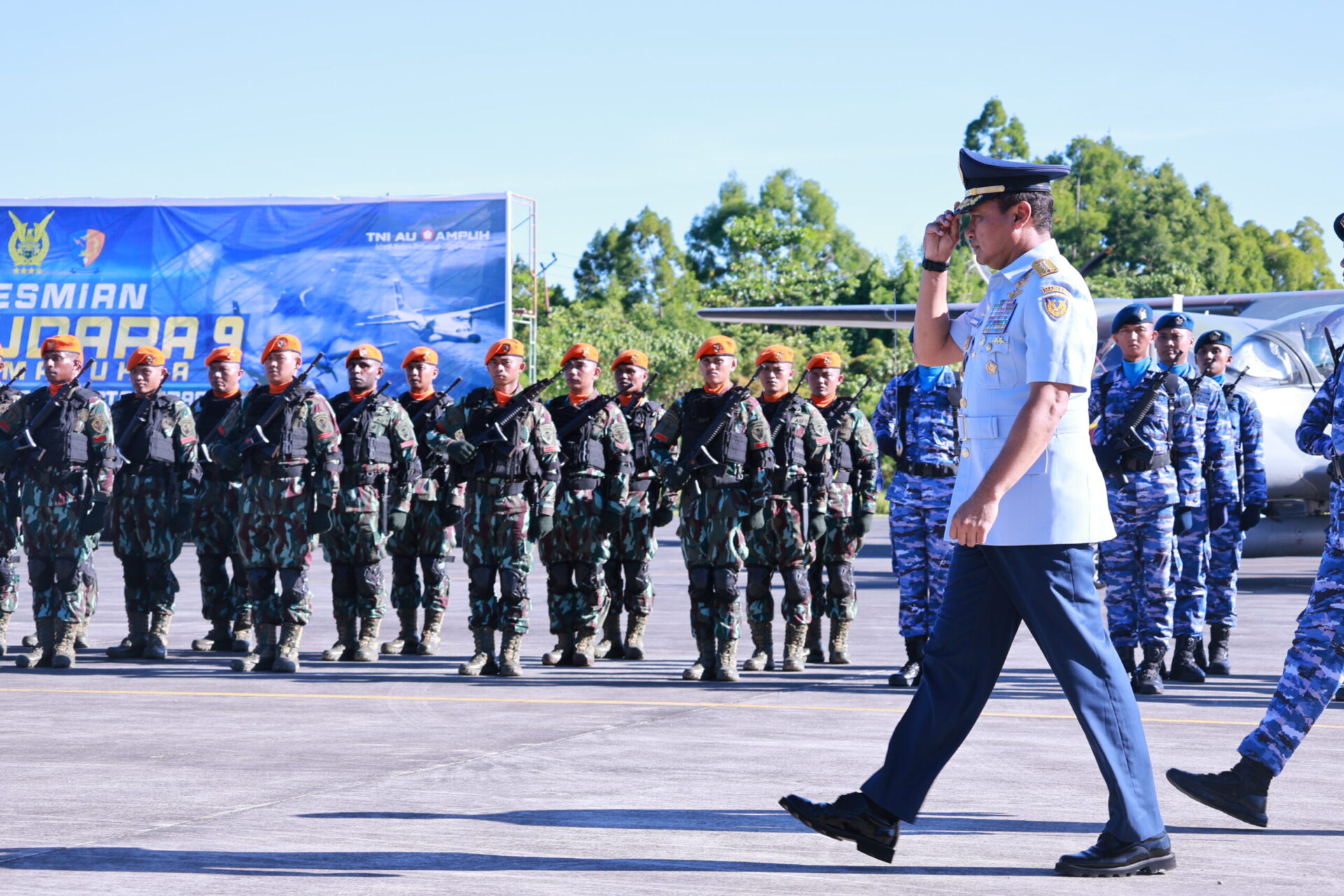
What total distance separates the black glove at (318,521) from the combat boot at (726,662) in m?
2.61

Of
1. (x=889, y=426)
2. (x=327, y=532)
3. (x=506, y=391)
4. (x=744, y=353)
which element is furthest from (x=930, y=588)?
(x=744, y=353)

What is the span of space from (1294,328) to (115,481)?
38.0 ft

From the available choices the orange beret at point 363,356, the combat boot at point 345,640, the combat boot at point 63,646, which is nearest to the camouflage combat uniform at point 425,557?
the combat boot at point 345,640

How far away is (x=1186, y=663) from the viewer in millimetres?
9828

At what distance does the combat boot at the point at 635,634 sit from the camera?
11.1 meters

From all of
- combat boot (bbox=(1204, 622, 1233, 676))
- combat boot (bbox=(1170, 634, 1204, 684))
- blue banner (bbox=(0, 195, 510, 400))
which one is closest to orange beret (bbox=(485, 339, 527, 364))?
combat boot (bbox=(1170, 634, 1204, 684))

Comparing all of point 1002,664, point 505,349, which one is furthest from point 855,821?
point 505,349

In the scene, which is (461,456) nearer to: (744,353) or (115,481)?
(115,481)

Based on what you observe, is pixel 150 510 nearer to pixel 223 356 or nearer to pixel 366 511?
pixel 223 356

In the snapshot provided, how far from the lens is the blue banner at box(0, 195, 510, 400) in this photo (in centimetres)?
2597

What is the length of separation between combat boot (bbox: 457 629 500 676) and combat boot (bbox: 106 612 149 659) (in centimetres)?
252

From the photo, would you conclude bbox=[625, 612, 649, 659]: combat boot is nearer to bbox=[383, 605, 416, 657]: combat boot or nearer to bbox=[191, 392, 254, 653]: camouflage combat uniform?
bbox=[383, 605, 416, 657]: combat boot

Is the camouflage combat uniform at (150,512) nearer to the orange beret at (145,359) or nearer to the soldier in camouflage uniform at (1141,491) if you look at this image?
the orange beret at (145,359)

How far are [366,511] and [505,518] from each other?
1.38 m
